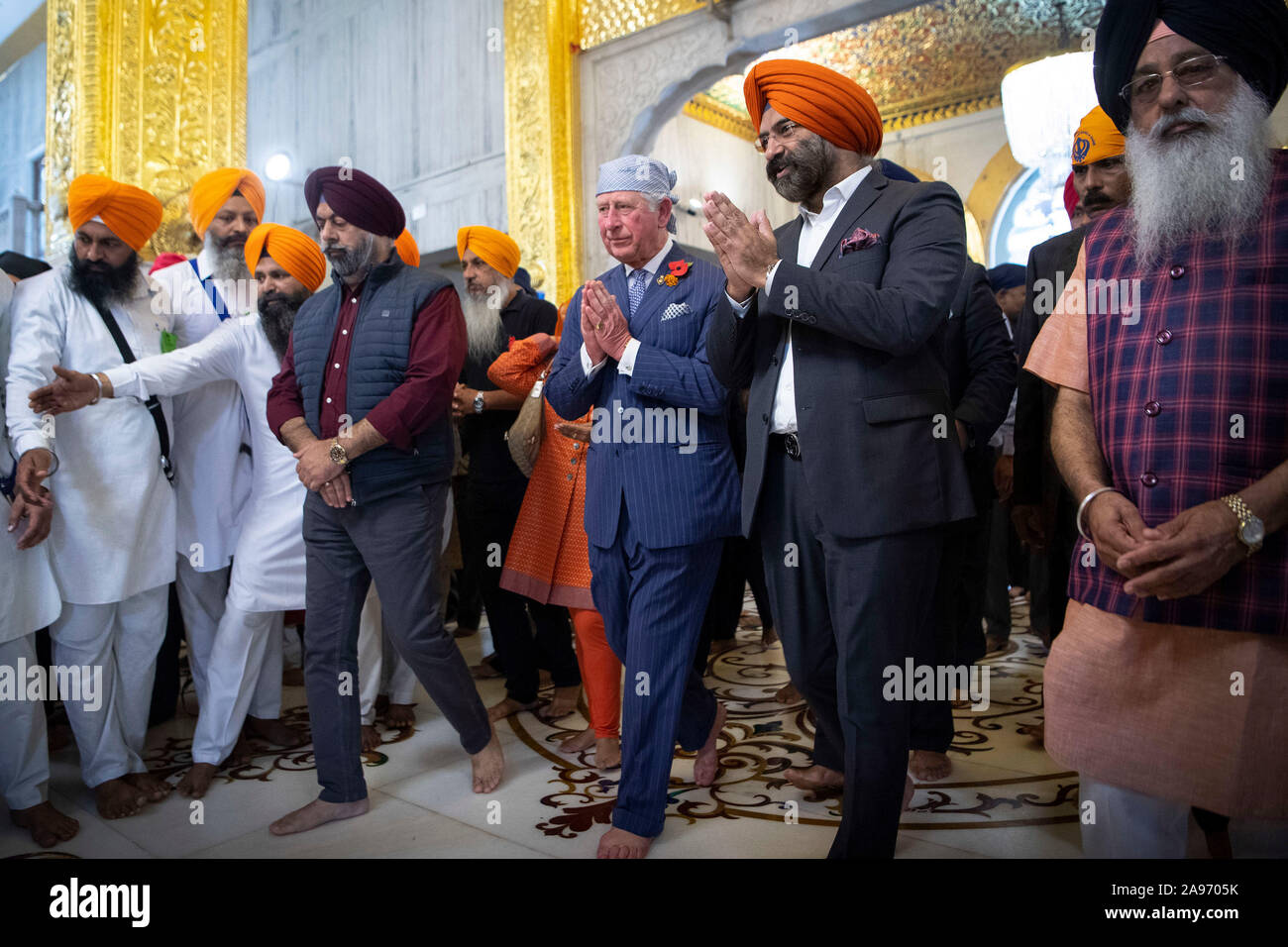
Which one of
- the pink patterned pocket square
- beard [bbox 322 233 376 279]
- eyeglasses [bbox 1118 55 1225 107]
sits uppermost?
beard [bbox 322 233 376 279]

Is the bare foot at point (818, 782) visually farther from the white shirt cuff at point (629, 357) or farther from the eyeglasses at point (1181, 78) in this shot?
the eyeglasses at point (1181, 78)

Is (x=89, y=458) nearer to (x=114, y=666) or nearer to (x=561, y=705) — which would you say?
(x=114, y=666)

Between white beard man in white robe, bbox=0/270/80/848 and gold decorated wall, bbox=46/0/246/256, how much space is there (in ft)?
8.62

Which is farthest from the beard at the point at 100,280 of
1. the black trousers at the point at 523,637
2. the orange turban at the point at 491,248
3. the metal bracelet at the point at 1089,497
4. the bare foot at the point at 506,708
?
the metal bracelet at the point at 1089,497

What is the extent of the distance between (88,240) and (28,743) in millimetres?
1436

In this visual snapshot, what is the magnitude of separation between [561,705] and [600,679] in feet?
1.85

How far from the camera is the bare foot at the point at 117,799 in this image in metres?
2.44

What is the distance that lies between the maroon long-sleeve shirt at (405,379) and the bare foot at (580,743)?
1.11 metres

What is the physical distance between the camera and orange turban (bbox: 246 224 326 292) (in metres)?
2.81

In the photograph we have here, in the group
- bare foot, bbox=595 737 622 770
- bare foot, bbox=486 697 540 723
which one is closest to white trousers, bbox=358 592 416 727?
bare foot, bbox=486 697 540 723

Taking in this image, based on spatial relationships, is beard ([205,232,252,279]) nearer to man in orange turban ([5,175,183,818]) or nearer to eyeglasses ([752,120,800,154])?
man in orange turban ([5,175,183,818])

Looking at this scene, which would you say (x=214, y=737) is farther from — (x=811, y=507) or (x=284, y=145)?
(x=284, y=145)
